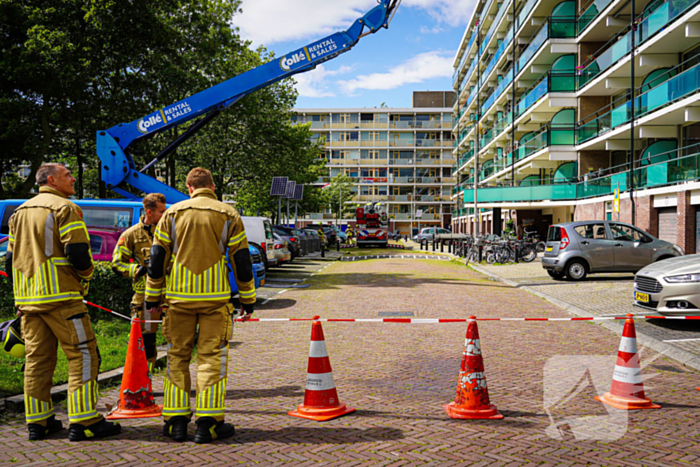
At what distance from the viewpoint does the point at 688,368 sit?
6500mm

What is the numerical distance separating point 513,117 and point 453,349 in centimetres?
3638

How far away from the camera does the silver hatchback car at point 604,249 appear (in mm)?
15773

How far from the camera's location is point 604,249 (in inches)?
629

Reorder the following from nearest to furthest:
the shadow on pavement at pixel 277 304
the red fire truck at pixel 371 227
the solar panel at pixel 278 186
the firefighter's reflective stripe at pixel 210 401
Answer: the firefighter's reflective stripe at pixel 210 401
the shadow on pavement at pixel 277 304
the solar panel at pixel 278 186
the red fire truck at pixel 371 227

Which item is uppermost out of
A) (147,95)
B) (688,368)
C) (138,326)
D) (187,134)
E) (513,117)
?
(513,117)

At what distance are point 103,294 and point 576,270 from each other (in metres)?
12.4

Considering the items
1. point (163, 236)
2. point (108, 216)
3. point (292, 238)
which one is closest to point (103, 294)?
point (108, 216)

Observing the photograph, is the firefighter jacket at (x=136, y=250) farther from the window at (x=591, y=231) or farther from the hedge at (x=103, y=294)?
the window at (x=591, y=231)

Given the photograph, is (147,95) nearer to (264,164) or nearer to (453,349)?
(264,164)

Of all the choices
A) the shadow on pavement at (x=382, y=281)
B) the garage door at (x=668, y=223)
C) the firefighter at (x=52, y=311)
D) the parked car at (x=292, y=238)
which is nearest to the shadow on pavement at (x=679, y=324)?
the shadow on pavement at (x=382, y=281)

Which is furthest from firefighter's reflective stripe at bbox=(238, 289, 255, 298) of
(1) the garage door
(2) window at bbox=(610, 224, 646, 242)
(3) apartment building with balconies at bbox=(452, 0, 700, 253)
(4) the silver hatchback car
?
(1) the garage door

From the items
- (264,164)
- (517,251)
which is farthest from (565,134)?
(264,164)

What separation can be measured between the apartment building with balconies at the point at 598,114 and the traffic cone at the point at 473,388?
18031 millimetres

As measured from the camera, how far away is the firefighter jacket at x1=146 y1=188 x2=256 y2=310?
4184mm
